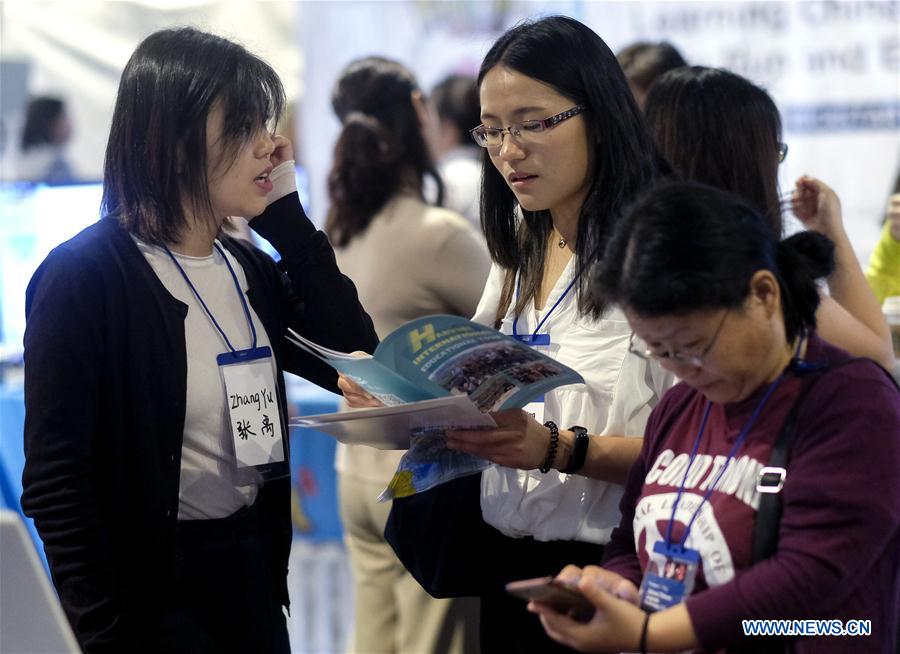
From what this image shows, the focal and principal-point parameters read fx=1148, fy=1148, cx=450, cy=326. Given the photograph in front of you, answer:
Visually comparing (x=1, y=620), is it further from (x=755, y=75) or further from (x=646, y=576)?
(x=755, y=75)

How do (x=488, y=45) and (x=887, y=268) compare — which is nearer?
(x=887, y=268)

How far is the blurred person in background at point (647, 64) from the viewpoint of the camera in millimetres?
2789

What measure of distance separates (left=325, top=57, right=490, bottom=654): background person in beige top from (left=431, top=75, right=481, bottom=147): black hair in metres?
1.30

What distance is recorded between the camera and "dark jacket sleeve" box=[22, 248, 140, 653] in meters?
1.53

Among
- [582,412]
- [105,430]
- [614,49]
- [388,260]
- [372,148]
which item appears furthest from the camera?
[614,49]

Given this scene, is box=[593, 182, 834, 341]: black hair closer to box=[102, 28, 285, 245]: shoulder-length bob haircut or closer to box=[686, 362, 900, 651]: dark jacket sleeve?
box=[686, 362, 900, 651]: dark jacket sleeve

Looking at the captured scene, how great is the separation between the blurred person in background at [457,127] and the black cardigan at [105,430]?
7.70 ft

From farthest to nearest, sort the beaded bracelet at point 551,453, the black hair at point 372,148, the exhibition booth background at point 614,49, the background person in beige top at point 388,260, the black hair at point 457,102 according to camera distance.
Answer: the black hair at point 457,102
the exhibition booth background at point 614,49
the black hair at point 372,148
the background person in beige top at point 388,260
the beaded bracelet at point 551,453

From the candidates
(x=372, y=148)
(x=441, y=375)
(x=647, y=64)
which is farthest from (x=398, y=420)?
(x=647, y=64)

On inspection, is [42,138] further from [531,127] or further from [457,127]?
[531,127]

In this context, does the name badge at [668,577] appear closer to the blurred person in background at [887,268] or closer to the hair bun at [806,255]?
the hair bun at [806,255]

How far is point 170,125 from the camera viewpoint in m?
1.67

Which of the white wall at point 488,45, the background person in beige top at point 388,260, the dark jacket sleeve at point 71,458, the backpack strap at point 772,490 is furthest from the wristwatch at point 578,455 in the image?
the white wall at point 488,45

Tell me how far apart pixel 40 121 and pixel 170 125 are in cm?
368
